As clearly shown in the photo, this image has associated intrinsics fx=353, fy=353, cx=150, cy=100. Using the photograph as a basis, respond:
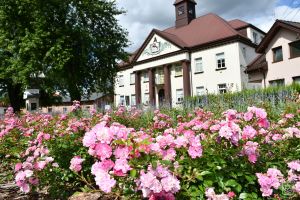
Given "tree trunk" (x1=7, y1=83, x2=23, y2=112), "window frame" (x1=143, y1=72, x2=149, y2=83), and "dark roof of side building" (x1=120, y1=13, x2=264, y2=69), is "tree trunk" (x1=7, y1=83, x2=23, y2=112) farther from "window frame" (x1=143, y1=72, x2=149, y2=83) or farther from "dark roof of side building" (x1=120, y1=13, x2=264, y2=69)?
"window frame" (x1=143, y1=72, x2=149, y2=83)

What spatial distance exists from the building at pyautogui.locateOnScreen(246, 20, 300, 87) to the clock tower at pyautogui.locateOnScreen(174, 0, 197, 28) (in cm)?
1459

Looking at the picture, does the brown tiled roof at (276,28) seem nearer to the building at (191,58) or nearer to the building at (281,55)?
the building at (281,55)

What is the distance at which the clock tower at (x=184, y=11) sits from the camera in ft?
135

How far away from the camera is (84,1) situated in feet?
86.4

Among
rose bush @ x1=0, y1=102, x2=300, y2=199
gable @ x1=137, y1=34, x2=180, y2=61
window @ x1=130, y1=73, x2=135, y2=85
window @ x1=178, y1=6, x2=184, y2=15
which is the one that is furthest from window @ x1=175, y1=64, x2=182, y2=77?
rose bush @ x1=0, y1=102, x2=300, y2=199

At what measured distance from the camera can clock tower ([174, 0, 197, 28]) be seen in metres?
41.3

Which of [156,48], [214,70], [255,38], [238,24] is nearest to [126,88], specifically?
[156,48]

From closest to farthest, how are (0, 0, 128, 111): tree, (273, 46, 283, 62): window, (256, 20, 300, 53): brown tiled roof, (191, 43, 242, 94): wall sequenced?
1. (0, 0, 128, 111): tree
2. (256, 20, 300, 53): brown tiled roof
3. (273, 46, 283, 62): window
4. (191, 43, 242, 94): wall

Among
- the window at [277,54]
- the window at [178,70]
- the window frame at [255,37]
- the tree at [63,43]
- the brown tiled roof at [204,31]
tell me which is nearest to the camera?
the tree at [63,43]

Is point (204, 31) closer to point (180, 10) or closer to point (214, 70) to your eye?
point (214, 70)

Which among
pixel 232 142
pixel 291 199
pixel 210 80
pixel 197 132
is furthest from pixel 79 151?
pixel 210 80

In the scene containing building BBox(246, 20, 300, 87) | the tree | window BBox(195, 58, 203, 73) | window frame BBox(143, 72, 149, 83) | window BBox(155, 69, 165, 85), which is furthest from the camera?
window frame BBox(143, 72, 149, 83)

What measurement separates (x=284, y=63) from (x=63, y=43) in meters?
16.6

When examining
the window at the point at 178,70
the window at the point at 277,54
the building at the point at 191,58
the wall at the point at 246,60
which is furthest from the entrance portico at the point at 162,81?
the window at the point at 277,54
